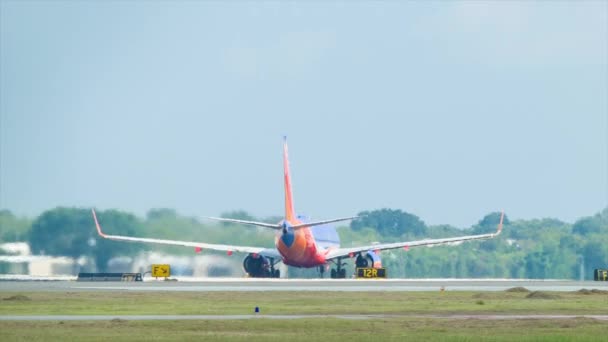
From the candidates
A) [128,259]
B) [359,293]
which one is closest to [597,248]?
[128,259]

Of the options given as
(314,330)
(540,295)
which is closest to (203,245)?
(540,295)

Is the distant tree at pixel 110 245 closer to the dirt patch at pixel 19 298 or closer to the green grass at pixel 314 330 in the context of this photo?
the dirt patch at pixel 19 298

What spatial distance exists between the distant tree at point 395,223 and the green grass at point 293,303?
64.2m

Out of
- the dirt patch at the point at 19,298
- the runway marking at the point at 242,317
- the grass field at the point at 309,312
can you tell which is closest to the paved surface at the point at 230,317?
the runway marking at the point at 242,317

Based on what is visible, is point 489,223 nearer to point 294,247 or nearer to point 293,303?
point 294,247

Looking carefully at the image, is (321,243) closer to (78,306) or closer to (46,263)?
(46,263)

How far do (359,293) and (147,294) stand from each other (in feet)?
40.5

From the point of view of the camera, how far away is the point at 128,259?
113250mm

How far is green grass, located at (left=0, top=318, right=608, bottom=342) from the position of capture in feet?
159

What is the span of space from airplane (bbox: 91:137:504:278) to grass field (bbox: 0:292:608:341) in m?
32.7

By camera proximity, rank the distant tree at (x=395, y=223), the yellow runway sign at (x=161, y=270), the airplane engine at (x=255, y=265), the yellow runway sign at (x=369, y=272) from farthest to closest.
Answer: the distant tree at (x=395, y=223) → the yellow runway sign at (x=369, y=272) → the airplane engine at (x=255, y=265) → the yellow runway sign at (x=161, y=270)

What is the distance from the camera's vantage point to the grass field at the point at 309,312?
49.5 meters

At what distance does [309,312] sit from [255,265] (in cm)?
5823

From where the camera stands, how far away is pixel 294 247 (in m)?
117
